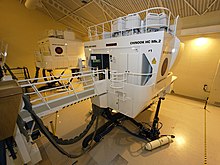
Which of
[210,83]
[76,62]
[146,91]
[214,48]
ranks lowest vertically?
[210,83]

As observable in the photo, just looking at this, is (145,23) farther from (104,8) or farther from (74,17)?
(74,17)

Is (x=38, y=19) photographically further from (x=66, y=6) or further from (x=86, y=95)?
Result: (x=86, y=95)

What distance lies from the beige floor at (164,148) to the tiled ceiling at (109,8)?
3.80 metres

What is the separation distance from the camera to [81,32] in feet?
28.3

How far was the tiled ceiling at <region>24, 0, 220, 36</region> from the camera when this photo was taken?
3.84 metres

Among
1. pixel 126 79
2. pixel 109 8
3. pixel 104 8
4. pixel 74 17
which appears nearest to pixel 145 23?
pixel 126 79

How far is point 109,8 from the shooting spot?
5168 millimetres

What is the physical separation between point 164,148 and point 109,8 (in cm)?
578

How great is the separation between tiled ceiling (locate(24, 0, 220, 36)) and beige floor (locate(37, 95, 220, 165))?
3.80 meters

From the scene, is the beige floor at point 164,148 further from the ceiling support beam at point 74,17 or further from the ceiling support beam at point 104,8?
the ceiling support beam at point 74,17


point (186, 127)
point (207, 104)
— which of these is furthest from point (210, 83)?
point (186, 127)

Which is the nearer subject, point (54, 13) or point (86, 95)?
point (86, 95)

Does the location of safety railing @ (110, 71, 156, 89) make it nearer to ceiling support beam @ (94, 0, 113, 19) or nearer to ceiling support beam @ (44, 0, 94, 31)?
ceiling support beam @ (94, 0, 113, 19)

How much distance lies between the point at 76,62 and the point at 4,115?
18.3ft
